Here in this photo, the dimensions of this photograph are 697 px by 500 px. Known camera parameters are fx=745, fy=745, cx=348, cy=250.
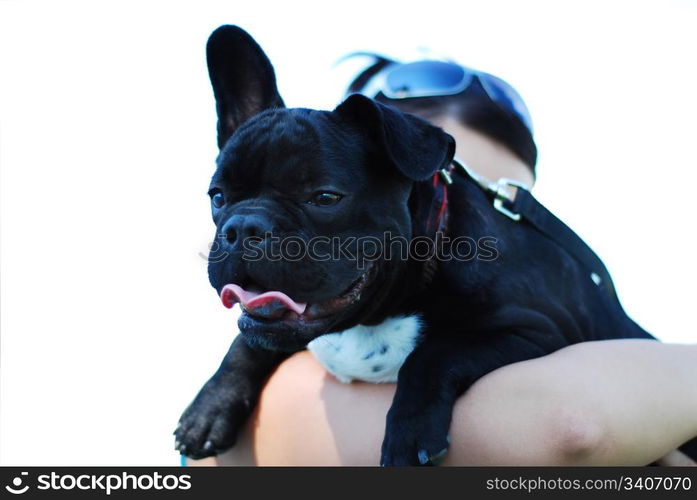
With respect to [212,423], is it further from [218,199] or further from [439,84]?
[439,84]

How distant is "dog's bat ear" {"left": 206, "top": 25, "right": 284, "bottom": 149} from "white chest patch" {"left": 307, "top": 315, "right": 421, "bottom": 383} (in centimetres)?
84

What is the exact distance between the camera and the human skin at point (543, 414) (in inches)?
74.4

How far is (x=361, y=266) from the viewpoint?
6.95ft

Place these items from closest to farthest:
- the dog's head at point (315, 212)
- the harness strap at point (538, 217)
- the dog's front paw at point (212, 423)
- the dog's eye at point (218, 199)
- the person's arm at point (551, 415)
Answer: the person's arm at point (551, 415) → the dog's head at point (315, 212) → the dog's eye at point (218, 199) → the dog's front paw at point (212, 423) → the harness strap at point (538, 217)

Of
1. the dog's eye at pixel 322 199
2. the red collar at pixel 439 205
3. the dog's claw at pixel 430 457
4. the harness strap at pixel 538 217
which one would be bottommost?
the dog's claw at pixel 430 457

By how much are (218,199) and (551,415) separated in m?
1.16

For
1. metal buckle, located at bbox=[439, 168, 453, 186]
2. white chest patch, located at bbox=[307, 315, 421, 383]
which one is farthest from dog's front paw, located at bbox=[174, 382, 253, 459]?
metal buckle, located at bbox=[439, 168, 453, 186]

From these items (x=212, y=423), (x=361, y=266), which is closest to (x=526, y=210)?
(x=361, y=266)

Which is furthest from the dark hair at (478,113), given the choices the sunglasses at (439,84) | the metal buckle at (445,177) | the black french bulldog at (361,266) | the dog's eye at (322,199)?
the dog's eye at (322,199)

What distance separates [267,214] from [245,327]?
0.31m

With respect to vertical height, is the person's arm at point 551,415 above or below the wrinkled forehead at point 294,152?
below

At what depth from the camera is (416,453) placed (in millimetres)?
1930

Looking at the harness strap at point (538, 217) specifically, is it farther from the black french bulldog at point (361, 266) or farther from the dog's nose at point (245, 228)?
the dog's nose at point (245, 228)
